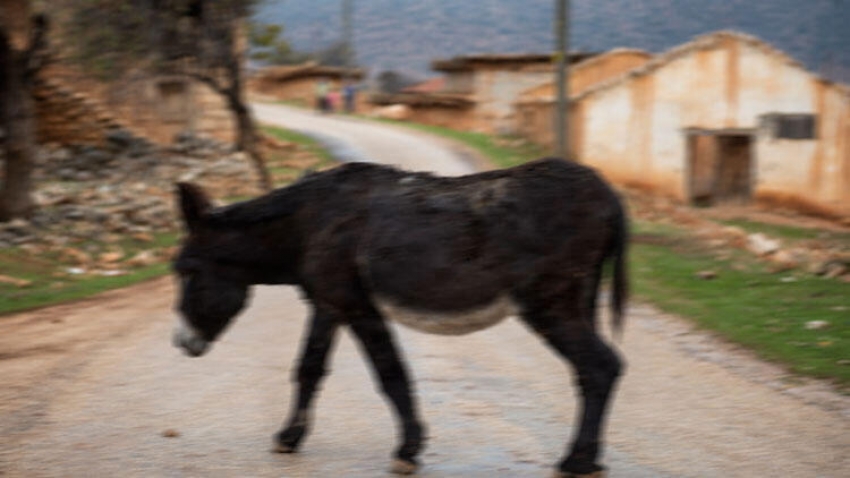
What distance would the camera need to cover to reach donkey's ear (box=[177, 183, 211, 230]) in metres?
5.59

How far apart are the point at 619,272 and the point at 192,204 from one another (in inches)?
92.3

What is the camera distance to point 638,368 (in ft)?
26.8

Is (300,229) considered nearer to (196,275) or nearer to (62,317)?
(196,275)

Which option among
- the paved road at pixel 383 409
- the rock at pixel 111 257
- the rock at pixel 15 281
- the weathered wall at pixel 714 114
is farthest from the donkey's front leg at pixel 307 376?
the weathered wall at pixel 714 114

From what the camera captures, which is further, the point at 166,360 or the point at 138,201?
the point at 138,201

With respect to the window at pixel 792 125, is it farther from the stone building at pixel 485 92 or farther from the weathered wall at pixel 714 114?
the stone building at pixel 485 92

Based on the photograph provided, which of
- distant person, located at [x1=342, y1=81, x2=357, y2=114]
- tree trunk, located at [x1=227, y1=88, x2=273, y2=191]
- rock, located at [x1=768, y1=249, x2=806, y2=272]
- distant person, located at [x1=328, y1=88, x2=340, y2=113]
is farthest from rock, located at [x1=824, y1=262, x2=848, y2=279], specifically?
distant person, located at [x1=342, y1=81, x2=357, y2=114]

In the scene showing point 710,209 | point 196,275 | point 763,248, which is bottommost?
point 710,209

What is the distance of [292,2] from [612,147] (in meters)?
138

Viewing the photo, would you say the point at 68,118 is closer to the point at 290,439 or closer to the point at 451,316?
the point at 290,439

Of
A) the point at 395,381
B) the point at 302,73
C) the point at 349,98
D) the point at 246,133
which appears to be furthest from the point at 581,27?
the point at 395,381

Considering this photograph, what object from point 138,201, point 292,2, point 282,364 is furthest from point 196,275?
point 292,2

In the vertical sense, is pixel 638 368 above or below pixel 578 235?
below

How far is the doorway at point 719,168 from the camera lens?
26.7 m
